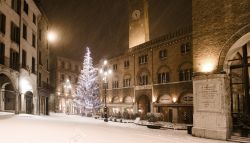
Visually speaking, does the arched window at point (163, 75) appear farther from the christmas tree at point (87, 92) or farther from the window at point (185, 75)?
the christmas tree at point (87, 92)

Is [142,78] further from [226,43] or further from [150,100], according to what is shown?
[226,43]

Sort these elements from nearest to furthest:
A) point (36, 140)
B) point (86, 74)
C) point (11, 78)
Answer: point (36, 140) → point (11, 78) → point (86, 74)

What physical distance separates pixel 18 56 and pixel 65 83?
4567 centimetres

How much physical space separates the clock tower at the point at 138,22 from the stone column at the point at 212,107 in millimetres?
34720

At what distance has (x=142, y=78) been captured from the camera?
131ft

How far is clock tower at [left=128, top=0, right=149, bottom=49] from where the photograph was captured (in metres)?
48.8

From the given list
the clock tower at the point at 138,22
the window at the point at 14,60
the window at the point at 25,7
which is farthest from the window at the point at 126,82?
the window at the point at 14,60

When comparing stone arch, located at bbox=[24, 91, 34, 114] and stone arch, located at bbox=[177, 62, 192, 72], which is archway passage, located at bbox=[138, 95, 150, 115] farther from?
stone arch, located at bbox=[24, 91, 34, 114]

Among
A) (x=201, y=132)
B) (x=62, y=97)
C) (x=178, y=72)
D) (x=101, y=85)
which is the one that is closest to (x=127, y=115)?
(x=178, y=72)

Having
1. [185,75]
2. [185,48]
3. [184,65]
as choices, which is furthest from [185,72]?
[185,48]

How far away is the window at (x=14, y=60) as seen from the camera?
2380cm

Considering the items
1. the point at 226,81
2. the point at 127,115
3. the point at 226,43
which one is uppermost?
the point at 226,43

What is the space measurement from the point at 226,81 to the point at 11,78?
17865 millimetres

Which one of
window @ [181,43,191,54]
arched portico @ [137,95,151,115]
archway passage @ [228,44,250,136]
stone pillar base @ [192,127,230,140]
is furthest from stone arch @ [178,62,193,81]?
stone pillar base @ [192,127,230,140]
